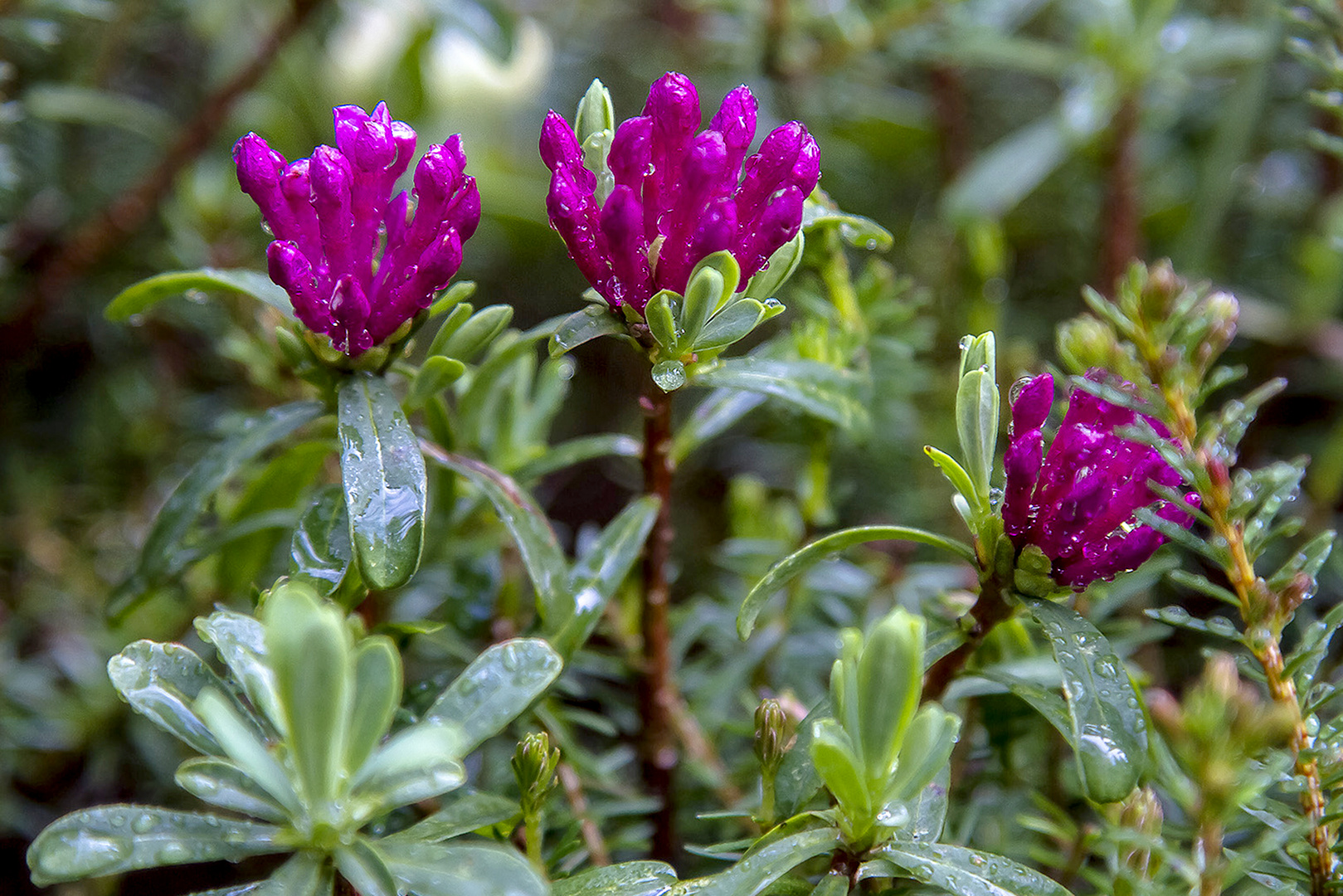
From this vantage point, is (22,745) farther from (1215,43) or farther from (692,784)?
(1215,43)

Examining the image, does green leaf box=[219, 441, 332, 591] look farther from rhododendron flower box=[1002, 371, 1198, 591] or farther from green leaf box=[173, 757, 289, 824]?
rhododendron flower box=[1002, 371, 1198, 591]

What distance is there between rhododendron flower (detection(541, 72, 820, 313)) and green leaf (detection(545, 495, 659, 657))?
0.14m

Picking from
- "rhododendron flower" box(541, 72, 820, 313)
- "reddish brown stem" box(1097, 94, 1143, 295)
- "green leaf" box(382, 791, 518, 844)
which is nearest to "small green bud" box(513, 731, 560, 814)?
"green leaf" box(382, 791, 518, 844)

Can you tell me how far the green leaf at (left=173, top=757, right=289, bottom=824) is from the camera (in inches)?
15.3

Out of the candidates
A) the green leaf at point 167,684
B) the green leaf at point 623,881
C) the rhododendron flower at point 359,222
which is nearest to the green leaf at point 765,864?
the green leaf at point 623,881

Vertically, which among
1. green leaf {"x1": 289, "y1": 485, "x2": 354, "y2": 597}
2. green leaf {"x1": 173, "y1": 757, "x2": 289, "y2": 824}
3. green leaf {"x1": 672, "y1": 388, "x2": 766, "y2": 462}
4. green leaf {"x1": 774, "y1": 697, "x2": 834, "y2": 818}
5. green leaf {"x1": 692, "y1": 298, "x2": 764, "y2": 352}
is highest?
green leaf {"x1": 692, "y1": 298, "x2": 764, "y2": 352}

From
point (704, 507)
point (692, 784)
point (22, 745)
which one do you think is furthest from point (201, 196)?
point (692, 784)

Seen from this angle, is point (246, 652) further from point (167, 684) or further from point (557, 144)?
point (557, 144)

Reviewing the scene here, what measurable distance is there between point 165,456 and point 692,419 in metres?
0.66

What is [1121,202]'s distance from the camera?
1026 mm

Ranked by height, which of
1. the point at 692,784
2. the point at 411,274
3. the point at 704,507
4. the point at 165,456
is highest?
the point at 411,274

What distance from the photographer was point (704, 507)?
121 centimetres

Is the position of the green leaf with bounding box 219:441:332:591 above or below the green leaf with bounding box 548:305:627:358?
below

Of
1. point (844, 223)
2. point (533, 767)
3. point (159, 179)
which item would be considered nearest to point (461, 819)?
point (533, 767)
